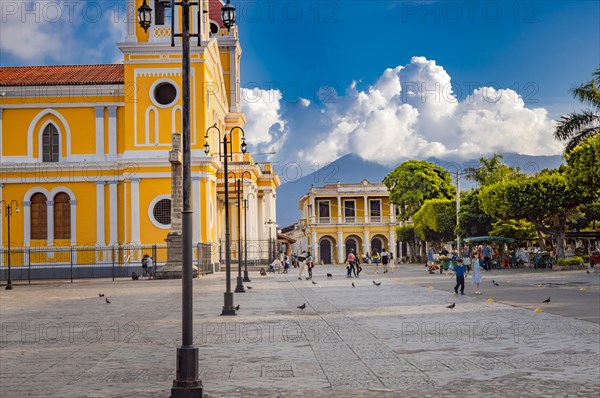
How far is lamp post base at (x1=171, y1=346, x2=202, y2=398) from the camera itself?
9.30 meters

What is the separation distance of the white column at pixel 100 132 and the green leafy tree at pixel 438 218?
1161 inches

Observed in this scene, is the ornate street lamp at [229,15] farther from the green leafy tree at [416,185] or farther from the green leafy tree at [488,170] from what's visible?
the green leafy tree at [416,185]

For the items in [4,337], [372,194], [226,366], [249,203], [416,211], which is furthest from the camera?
[372,194]

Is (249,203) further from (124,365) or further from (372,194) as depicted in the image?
(124,365)

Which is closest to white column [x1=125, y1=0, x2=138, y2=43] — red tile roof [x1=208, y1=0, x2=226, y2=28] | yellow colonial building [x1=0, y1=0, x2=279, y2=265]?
yellow colonial building [x1=0, y1=0, x2=279, y2=265]

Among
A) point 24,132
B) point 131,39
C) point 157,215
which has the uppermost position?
point 131,39

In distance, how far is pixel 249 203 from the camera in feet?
217

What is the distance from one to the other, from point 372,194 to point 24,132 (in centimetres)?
6029

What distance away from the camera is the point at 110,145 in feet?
183

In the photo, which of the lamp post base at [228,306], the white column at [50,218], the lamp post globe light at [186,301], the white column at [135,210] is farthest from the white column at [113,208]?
the lamp post globe light at [186,301]

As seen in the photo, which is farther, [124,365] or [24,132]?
[24,132]

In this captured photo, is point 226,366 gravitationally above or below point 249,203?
below

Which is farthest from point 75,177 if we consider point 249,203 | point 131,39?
point 249,203

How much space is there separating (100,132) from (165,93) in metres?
5.65
